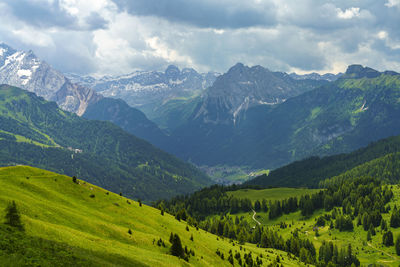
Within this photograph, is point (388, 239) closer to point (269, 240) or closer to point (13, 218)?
point (269, 240)

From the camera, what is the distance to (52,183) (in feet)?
295

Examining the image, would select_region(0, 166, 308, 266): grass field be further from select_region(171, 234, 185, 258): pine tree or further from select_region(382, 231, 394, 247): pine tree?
select_region(382, 231, 394, 247): pine tree

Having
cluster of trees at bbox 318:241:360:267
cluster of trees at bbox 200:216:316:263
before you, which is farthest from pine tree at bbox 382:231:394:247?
cluster of trees at bbox 200:216:316:263

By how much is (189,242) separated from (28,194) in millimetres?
44131

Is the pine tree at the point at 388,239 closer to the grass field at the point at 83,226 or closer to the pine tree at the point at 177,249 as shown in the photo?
the grass field at the point at 83,226

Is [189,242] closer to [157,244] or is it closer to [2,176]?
[157,244]

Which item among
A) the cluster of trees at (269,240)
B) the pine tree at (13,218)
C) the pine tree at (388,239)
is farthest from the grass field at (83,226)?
the pine tree at (388,239)

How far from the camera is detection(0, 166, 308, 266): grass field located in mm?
50034

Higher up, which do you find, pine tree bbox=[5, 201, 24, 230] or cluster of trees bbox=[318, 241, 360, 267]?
pine tree bbox=[5, 201, 24, 230]

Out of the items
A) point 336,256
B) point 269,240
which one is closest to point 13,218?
point 269,240

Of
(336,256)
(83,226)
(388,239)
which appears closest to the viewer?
(83,226)

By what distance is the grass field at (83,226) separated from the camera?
5003 cm

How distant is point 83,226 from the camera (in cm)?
6875

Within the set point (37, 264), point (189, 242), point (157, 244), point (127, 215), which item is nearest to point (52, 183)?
point (127, 215)
